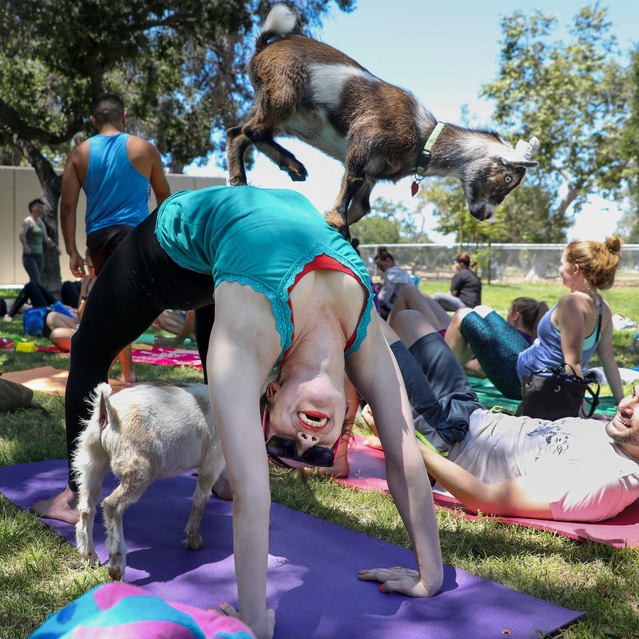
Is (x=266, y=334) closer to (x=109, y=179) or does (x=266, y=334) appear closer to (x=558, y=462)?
(x=558, y=462)

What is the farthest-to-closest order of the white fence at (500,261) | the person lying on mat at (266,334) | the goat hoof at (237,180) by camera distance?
the white fence at (500,261), the goat hoof at (237,180), the person lying on mat at (266,334)

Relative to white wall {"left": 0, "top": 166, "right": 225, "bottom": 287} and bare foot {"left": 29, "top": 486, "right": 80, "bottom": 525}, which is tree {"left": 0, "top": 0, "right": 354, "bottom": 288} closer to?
white wall {"left": 0, "top": 166, "right": 225, "bottom": 287}

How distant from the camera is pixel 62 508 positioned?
9.81 feet

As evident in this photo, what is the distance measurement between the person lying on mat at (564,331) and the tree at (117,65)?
656 centimetres

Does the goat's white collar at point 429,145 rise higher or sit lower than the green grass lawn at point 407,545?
higher

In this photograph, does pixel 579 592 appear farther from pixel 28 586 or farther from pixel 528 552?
pixel 28 586

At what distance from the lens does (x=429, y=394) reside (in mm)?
3742

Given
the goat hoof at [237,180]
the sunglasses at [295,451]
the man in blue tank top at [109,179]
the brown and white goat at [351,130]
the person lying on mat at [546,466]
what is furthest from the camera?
the man in blue tank top at [109,179]

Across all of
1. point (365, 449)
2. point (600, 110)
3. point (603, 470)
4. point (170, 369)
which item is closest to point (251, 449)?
point (603, 470)

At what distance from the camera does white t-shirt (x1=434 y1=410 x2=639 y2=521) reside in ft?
10.4

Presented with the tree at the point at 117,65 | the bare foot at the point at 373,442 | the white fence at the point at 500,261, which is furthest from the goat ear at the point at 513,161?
the white fence at the point at 500,261

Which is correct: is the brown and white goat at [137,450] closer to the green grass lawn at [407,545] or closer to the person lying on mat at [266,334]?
the green grass lawn at [407,545]

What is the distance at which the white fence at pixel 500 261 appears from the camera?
2508 cm

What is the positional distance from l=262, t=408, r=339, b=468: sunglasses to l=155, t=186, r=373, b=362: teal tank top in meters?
0.29
